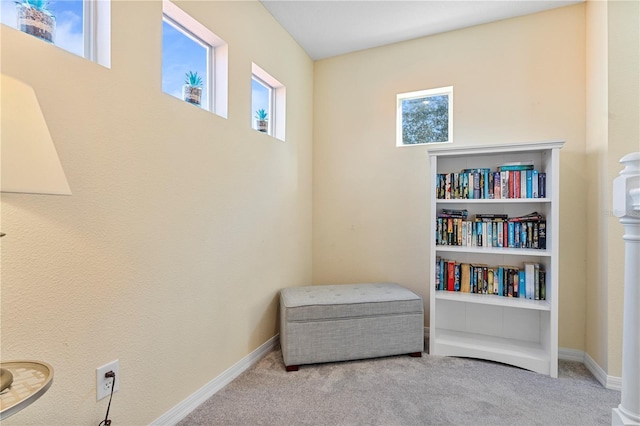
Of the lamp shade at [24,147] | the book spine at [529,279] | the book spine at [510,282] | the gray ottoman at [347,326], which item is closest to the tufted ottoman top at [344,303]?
the gray ottoman at [347,326]

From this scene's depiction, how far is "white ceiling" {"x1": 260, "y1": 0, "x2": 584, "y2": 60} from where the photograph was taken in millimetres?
2211

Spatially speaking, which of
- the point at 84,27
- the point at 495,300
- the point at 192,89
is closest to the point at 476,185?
the point at 495,300

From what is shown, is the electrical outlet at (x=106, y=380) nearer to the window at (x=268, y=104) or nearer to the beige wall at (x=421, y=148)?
the window at (x=268, y=104)

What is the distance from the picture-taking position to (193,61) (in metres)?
1.83

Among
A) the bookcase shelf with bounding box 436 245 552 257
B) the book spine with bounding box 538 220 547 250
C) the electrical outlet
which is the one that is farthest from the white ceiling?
the electrical outlet

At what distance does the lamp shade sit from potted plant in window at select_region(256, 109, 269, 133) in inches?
68.4

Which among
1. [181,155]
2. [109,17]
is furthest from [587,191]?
[109,17]

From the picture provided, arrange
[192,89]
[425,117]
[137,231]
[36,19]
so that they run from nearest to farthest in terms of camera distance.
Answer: [36,19], [137,231], [192,89], [425,117]

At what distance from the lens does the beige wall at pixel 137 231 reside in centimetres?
101

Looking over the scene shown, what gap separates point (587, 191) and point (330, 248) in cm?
203

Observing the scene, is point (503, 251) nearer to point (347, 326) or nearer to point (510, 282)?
point (510, 282)

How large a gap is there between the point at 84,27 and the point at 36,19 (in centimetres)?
20

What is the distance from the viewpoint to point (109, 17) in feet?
4.02

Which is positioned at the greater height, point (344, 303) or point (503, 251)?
point (503, 251)
